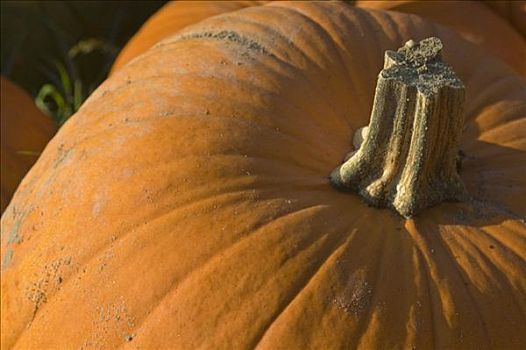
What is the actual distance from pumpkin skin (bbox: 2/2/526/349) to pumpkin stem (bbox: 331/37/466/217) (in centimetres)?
4

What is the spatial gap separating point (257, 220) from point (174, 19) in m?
1.81

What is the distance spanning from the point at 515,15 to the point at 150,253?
2.07 metres

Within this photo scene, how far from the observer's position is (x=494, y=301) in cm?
183

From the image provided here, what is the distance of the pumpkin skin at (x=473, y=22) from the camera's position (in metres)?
3.19

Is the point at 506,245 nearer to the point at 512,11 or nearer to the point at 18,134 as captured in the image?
the point at 512,11

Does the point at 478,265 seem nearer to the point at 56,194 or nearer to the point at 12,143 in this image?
the point at 56,194

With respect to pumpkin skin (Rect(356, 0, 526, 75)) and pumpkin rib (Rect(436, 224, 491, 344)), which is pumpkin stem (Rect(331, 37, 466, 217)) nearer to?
pumpkin rib (Rect(436, 224, 491, 344))

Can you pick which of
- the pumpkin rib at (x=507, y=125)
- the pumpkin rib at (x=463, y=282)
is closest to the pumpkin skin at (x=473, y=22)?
the pumpkin rib at (x=507, y=125)

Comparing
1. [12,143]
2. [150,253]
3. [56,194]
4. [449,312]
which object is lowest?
[12,143]

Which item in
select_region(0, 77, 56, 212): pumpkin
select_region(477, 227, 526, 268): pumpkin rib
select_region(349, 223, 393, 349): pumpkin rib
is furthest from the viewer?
select_region(0, 77, 56, 212): pumpkin

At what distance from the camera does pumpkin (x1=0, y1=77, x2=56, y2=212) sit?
3148 mm

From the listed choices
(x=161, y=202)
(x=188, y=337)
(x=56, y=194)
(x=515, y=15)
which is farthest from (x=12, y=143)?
(x=515, y=15)

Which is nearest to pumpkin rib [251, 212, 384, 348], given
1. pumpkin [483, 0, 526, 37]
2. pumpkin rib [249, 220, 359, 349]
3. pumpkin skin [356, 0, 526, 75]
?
pumpkin rib [249, 220, 359, 349]

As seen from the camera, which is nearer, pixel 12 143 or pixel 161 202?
pixel 161 202
